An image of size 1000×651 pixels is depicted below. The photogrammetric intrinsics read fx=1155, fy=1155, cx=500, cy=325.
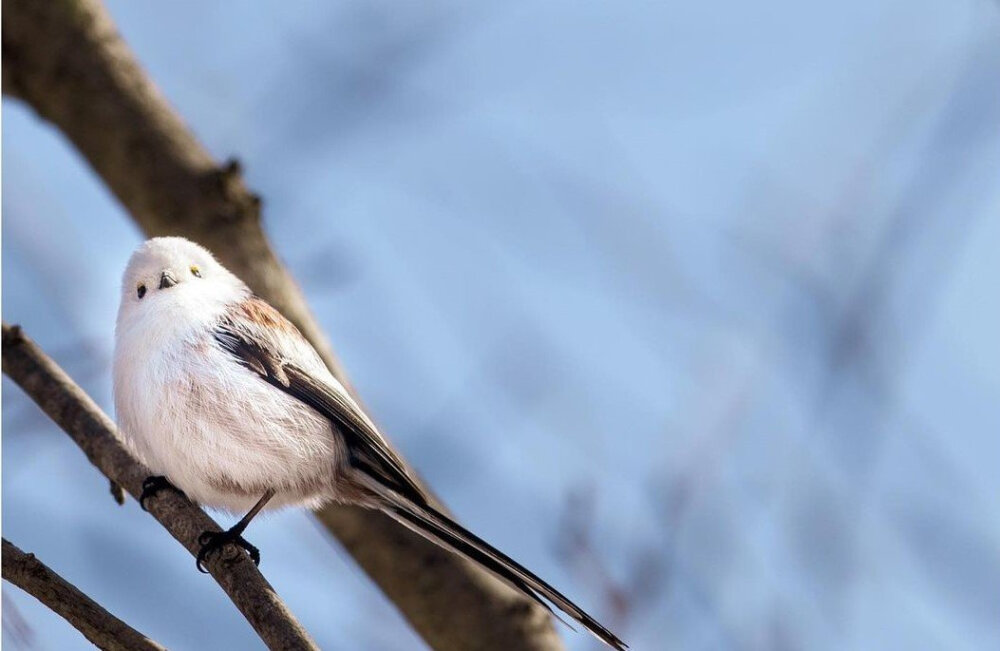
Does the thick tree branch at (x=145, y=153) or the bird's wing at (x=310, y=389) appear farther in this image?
the thick tree branch at (x=145, y=153)

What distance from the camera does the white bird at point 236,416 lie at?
207 cm

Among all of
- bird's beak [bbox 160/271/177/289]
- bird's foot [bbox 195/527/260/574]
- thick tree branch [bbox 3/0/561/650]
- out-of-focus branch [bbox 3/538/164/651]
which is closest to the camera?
out-of-focus branch [bbox 3/538/164/651]

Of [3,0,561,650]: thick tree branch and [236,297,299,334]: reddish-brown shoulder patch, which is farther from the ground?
[3,0,561,650]: thick tree branch

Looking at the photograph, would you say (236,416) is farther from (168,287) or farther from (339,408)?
(168,287)

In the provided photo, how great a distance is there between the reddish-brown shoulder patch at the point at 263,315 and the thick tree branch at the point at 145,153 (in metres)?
0.21

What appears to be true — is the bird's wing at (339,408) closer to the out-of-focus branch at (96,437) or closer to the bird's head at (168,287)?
the bird's head at (168,287)

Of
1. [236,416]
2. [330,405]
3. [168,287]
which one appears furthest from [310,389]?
[168,287]

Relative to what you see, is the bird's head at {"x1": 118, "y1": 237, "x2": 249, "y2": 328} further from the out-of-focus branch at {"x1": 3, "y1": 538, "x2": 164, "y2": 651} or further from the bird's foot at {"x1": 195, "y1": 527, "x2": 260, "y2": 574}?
the out-of-focus branch at {"x1": 3, "y1": 538, "x2": 164, "y2": 651}

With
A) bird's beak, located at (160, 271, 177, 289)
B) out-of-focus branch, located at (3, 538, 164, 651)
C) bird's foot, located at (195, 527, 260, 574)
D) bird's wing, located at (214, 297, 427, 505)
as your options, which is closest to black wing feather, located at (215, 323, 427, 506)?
bird's wing, located at (214, 297, 427, 505)

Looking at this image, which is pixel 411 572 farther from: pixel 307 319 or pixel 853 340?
pixel 853 340

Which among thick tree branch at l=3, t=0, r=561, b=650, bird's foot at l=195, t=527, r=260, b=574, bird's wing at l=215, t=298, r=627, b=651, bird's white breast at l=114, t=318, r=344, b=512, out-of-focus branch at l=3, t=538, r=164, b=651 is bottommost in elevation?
out-of-focus branch at l=3, t=538, r=164, b=651

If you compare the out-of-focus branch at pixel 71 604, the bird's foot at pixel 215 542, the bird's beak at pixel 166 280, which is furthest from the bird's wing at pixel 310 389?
the out-of-focus branch at pixel 71 604

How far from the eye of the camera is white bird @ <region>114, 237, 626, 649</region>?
2072 millimetres

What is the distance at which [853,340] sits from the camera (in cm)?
189
